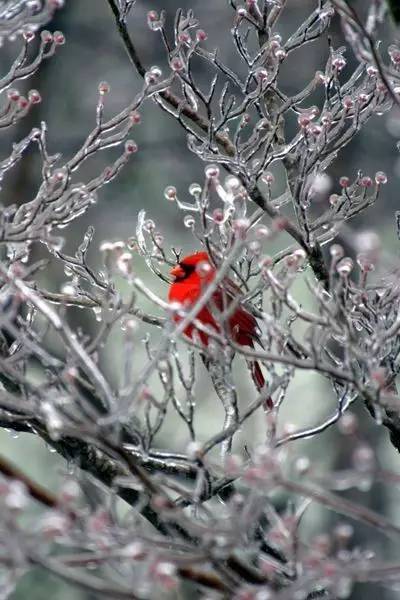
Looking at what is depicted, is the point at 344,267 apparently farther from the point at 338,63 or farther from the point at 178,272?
the point at 178,272

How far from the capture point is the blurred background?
1117 cm

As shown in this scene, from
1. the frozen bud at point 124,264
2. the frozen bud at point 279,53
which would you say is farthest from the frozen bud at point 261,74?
the frozen bud at point 124,264

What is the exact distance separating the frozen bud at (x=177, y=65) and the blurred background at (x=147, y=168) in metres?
6.33

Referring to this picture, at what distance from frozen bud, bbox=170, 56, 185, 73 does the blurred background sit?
6.33 m

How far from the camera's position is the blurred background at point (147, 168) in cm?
1117

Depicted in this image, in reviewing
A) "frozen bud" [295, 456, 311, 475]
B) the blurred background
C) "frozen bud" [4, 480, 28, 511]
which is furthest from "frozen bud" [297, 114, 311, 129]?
the blurred background

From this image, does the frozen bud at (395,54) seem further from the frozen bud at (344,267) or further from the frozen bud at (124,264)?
the frozen bud at (124,264)

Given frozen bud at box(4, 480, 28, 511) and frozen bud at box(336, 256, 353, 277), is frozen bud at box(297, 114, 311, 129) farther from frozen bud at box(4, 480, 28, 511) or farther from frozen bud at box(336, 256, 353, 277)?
frozen bud at box(4, 480, 28, 511)

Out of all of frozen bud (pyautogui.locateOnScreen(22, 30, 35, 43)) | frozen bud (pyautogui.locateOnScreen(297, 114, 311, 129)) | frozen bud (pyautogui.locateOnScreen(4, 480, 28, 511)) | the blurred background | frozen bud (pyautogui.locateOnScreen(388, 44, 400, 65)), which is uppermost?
frozen bud (pyautogui.locateOnScreen(22, 30, 35, 43))

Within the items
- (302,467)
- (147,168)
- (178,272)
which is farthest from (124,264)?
(147,168)

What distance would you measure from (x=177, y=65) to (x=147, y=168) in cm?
951

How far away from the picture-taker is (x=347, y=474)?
2355 mm

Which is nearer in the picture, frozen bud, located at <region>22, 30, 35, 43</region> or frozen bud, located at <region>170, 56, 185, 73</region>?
frozen bud, located at <region>170, 56, 185, 73</region>

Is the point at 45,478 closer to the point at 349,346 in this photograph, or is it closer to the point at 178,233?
the point at 178,233
